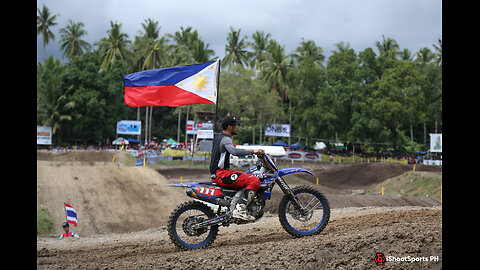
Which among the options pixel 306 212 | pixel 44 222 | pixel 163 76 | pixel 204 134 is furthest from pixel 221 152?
pixel 204 134

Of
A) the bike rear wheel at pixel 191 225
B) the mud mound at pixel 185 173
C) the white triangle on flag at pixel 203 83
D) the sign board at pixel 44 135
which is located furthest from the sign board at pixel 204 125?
the bike rear wheel at pixel 191 225

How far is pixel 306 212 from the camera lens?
6.93m

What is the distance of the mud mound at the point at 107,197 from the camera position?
18.1m

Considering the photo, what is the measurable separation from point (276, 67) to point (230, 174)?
56.0 metres

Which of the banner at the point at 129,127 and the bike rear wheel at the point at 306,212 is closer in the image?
the bike rear wheel at the point at 306,212

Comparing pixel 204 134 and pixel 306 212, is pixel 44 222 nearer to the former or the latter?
pixel 306 212

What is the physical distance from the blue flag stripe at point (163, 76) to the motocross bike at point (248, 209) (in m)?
4.29

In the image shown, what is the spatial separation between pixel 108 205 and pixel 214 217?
50.5 feet

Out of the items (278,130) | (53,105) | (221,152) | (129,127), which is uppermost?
(53,105)

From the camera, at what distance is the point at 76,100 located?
171 ft

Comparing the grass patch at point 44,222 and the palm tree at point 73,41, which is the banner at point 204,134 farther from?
the palm tree at point 73,41

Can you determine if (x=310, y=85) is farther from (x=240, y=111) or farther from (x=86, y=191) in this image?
(x=86, y=191)

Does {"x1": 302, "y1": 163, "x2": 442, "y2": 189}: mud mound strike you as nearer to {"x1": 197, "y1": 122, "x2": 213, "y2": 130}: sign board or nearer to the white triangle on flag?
{"x1": 197, "y1": 122, "x2": 213, "y2": 130}: sign board
